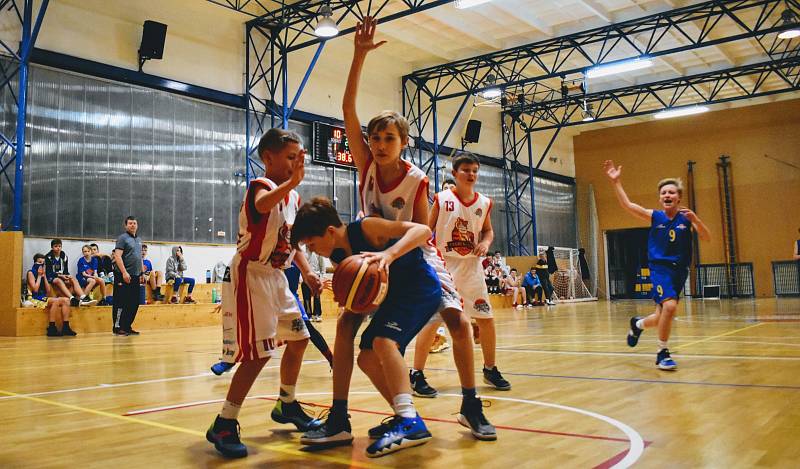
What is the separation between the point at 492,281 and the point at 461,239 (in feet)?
52.6

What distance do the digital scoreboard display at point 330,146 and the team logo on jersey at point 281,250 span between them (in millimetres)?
15231

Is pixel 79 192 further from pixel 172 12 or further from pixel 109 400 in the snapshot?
pixel 109 400

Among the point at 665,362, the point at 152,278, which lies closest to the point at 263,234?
the point at 665,362

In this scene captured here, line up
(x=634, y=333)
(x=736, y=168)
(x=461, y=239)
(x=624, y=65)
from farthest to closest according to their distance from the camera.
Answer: (x=736, y=168) → (x=624, y=65) → (x=634, y=333) → (x=461, y=239)

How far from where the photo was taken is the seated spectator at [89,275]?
12.2 metres

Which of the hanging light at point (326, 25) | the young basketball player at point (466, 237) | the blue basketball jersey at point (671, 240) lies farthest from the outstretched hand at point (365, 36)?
the hanging light at point (326, 25)

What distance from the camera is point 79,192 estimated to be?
1335 centimetres

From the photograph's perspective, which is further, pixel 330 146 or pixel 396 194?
pixel 330 146

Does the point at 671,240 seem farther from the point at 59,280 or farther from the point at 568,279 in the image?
the point at 568,279

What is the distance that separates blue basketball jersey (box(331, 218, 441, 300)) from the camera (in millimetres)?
2809

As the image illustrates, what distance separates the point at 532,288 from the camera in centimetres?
2173

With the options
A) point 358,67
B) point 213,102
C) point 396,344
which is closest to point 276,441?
point 396,344

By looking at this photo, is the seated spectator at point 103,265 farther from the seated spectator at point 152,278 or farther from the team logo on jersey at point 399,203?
the team logo on jersey at point 399,203

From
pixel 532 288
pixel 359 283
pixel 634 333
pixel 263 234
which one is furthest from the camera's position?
pixel 532 288
